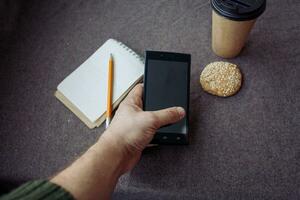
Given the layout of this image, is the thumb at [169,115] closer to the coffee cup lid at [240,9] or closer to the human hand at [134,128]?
the human hand at [134,128]

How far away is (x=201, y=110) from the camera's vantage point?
593mm

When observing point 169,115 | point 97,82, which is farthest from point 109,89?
point 169,115

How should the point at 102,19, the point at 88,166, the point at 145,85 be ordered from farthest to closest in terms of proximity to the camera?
the point at 102,19
the point at 145,85
the point at 88,166

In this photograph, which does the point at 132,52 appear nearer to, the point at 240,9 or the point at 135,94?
the point at 135,94

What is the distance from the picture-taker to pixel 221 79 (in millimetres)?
600

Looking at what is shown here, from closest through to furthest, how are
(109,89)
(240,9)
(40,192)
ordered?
(40,192), (240,9), (109,89)

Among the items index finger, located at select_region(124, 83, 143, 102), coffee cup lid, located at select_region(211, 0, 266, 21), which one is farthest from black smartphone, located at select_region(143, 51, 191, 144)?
coffee cup lid, located at select_region(211, 0, 266, 21)

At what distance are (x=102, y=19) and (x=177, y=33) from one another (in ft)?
0.63

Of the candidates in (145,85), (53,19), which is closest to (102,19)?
(53,19)

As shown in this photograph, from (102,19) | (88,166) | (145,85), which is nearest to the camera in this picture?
(88,166)

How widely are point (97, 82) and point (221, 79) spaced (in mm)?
266

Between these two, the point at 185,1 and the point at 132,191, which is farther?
the point at 185,1

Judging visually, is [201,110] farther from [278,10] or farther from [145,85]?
[278,10]

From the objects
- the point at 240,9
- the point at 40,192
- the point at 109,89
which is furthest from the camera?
the point at 109,89
